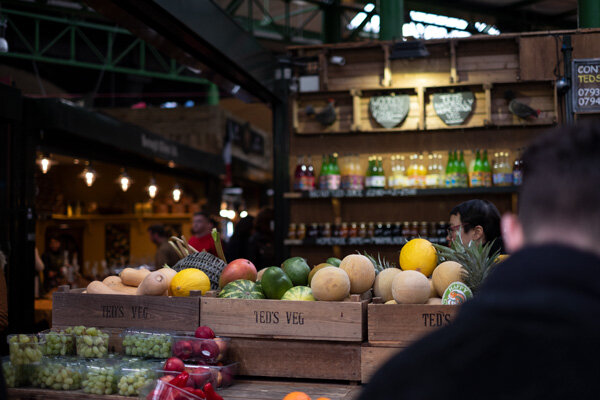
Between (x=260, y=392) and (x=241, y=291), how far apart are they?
0.48m

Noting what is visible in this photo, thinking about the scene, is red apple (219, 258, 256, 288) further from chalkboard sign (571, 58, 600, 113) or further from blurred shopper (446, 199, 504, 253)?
chalkboard sign (571, 58, 600, 113)

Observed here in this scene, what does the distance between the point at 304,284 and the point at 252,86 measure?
3.91 metres

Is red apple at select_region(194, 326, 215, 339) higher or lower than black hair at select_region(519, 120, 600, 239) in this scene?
lower

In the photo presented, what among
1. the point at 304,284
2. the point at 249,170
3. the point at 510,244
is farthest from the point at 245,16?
the point at 510,244

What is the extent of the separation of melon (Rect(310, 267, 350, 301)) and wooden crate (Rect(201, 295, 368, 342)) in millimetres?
47

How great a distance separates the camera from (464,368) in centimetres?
71

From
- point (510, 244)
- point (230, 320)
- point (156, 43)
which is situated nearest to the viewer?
point (510, 244)

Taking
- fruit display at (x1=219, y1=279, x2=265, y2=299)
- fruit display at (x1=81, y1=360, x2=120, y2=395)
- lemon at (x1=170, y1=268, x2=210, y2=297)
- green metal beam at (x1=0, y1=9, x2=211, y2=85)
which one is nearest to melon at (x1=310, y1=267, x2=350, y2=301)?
fruit display at (x1=219, y1=279, x2=265, y2=299)

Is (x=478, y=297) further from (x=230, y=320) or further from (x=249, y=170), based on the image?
(x=249, y=170)

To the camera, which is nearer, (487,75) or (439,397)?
(439,397)

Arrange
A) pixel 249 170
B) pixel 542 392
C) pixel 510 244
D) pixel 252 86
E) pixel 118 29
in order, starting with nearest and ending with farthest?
1. pixel 542 392
2. pixel 510 244
3. pixel 252 86
4. pixel 118 29
5. pixel 249 170

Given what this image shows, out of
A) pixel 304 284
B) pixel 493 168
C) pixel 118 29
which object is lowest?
pixel 304 284

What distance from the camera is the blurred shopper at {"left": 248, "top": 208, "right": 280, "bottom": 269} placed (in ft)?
23.8

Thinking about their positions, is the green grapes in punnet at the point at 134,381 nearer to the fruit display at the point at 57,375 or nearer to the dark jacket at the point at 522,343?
the fruit display at the point at 57,375
